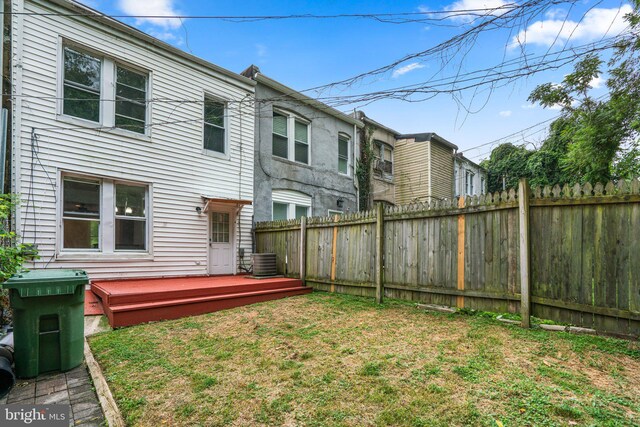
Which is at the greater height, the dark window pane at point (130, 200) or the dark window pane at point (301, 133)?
the dark window pane at point (301, 133)

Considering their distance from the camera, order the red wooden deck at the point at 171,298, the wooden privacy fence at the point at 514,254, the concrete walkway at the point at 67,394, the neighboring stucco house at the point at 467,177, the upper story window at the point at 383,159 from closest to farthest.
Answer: the concrete walkway at the point at 67,394
the wooden privacy fence at the point at 514,254
the red wooden deck at the point at 171,298
the upper story window at the point at 383,159
the neighboring stucco house at the point at 467,177

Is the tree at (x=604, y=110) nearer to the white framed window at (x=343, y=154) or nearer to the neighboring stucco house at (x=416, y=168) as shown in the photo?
the neighboring stucco house at (x=416, y=168)

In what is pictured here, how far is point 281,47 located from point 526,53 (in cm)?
557

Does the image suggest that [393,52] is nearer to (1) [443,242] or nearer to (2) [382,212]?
(2) [382,212]

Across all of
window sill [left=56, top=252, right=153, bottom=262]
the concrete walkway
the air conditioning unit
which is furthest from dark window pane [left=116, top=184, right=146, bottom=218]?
the concrete walkway

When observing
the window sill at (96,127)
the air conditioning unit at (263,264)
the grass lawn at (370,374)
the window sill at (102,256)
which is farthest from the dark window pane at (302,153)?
the grass lawn at (370,374)

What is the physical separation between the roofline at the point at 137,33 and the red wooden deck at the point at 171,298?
550 cm

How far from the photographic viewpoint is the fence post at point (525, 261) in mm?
4191

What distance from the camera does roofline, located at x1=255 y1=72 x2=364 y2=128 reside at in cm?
958

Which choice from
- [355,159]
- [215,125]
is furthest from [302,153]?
[215,125]

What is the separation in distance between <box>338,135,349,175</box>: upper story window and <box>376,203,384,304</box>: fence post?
255 inches

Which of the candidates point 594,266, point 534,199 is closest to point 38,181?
point 534,199

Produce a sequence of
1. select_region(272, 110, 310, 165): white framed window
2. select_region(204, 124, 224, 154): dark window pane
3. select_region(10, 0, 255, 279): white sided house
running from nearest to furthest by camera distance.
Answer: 1. select_region(10, 0, 255, 279): white sided house
2. select_region(204, 124, 224, 154): dark window pane
3. select_region(272, 110, 310, 165): white framed window

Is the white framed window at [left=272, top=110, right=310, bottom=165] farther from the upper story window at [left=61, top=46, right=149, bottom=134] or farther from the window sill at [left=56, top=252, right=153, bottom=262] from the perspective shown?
the window sill at [left=56, top=252, right=153, bottom=262]
